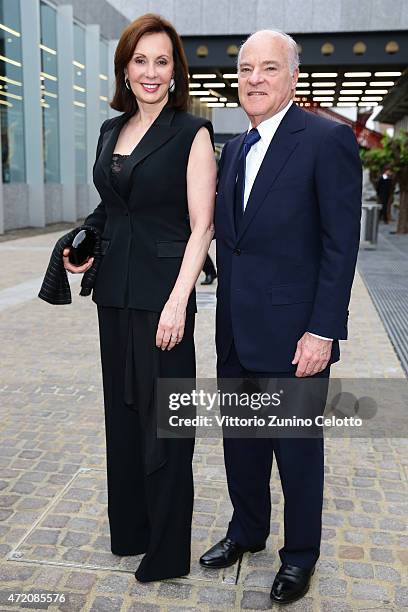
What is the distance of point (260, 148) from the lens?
2.37 m

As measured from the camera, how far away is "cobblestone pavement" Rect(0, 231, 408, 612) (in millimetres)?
2521

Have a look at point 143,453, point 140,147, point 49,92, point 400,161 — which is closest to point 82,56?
point 49,92

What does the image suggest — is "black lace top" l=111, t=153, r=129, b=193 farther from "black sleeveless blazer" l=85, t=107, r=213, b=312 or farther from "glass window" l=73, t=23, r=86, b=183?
"glass window" l=73, t=23, r=86, b=183

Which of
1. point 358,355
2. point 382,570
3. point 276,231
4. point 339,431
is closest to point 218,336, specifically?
point 276,231

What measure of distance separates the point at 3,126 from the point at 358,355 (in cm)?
1465

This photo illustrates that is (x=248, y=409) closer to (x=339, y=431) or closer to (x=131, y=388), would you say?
(x=131, y=388)

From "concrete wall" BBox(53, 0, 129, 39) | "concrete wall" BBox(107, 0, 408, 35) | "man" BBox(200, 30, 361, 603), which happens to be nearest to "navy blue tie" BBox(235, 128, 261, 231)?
"man" BBox(200, 30, 361, 603)

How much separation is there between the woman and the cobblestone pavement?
209mm

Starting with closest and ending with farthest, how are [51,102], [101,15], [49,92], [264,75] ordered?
1. [264,75]
2. [49,92]
3. [51,102]
4. [101,15]

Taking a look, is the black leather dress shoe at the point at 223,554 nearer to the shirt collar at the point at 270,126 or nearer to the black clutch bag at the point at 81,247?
the black clutch bag at the point at 81,247

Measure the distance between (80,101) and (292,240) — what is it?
22.7 metres

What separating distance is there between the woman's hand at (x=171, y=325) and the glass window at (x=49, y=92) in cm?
1951

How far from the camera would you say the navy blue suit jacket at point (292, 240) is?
7.21ft

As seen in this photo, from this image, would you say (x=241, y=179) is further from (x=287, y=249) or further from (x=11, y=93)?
(x=11, y=93)
